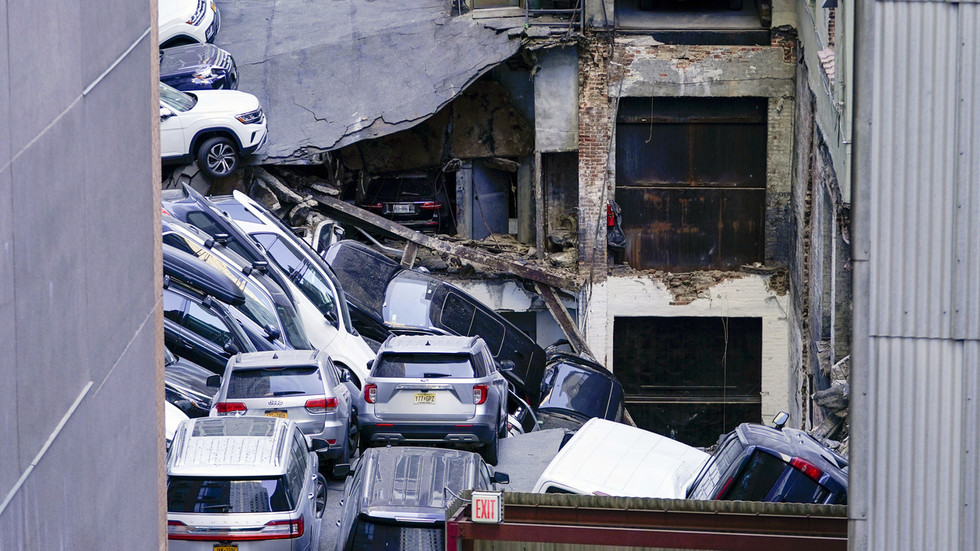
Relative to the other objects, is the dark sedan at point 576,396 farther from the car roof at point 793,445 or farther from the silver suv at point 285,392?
the car roof at point 793,445

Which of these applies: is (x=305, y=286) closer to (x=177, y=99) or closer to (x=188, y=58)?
(x=177, y=99)

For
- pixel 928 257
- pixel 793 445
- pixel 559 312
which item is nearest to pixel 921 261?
pixel 928 257

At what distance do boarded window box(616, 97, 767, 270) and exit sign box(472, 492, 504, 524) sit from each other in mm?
14865

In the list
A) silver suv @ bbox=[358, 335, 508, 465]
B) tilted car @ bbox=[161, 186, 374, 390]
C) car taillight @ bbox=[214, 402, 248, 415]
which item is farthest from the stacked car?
silver suv @ bbox=[358, 335, 508, 465]

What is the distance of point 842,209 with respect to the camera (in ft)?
53.4

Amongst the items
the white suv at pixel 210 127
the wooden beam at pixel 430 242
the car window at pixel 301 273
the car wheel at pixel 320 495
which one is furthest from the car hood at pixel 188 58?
the car wheel at pixel 320 495

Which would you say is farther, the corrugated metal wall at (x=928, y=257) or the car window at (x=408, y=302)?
the car window at (x=408, y=302)

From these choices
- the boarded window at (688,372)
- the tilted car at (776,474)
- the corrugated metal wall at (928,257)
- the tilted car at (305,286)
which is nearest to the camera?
the corrugated metal wall at (928,257)

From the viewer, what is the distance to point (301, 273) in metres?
16.5

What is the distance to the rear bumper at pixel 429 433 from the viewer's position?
42.2ft

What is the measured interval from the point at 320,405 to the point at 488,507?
4264mm

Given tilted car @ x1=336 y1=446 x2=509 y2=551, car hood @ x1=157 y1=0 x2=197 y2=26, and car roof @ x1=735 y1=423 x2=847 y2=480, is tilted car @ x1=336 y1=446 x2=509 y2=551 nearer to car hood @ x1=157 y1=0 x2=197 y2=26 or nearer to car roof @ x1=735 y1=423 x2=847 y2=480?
car roof @ x1=735 y1=423 x2=847 y2=480

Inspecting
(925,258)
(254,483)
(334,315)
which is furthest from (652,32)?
(925,258)

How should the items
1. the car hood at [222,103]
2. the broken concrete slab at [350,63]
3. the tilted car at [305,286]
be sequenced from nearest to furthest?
the tilted car at [305,286], the car hood at [222,103], the broken concrete slab at [350,63]
